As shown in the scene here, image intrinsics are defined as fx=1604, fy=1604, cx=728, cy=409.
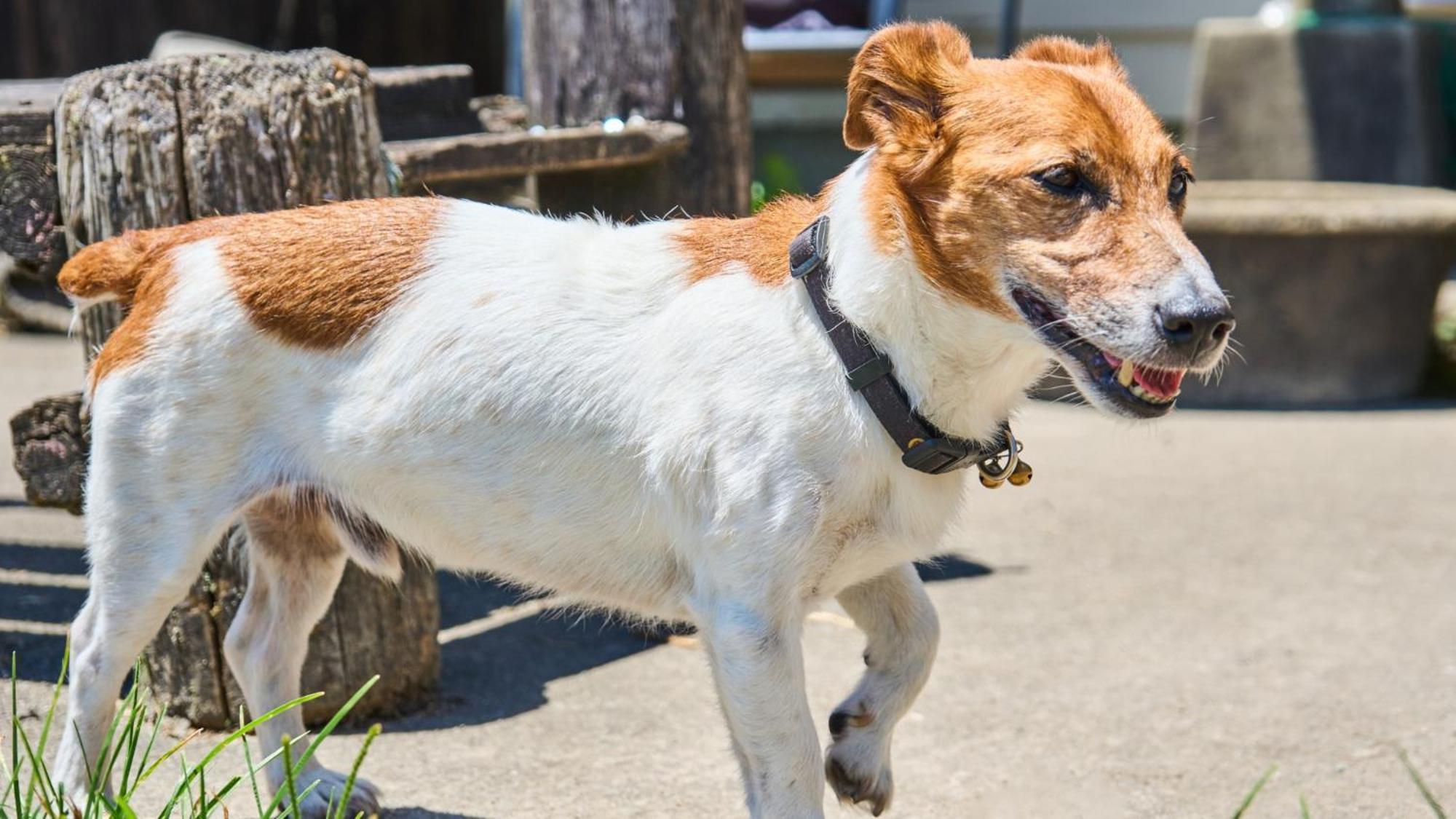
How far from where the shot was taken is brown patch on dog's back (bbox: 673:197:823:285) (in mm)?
3100

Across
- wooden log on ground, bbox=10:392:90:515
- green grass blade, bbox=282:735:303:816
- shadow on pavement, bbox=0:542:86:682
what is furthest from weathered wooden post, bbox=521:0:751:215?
green grass blade, bbox=282:735:303:816

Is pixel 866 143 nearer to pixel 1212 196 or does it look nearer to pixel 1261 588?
pixel 1261 588

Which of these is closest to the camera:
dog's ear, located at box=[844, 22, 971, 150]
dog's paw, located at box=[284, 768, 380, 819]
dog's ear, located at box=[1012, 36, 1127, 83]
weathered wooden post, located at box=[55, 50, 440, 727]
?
dog's ear, located at box=[844, 22, 971, 150]

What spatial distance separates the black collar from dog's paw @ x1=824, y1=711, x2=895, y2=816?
0.63m

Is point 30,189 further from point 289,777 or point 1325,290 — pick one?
point 1325,290

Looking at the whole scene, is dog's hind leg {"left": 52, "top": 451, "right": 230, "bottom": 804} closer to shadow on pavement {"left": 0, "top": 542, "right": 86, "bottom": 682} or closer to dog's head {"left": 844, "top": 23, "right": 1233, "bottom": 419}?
shadow on pavement {"left": 0, "top": 542, "right": 86, "bottom": 682}

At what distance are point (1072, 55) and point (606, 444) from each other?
1227mm

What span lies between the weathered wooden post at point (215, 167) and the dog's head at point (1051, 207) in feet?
5.02

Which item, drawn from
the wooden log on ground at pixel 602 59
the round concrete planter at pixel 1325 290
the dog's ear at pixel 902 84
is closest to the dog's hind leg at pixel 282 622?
the dog's ear at pixel 902 84

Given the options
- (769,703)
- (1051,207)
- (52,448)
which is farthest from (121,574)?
(1051,207)

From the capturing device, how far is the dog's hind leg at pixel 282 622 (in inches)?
142

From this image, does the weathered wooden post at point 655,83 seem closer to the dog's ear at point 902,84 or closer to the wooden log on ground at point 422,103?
the wooden log on ground at point 422,103

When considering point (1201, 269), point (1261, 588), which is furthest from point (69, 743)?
point (1261, 588)

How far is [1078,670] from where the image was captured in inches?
181
